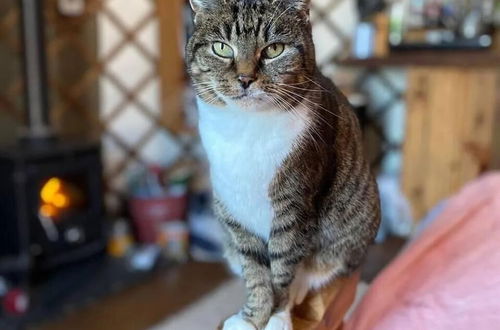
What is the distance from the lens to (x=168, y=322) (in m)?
1.52

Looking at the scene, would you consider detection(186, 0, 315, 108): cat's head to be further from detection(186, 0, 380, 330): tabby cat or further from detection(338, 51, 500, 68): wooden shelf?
detection(338, 51, 500, 68): wooden shelf

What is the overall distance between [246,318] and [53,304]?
1.14m

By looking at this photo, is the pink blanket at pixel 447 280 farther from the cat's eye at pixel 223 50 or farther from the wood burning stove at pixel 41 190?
the wood burning stove at pixel 41 190

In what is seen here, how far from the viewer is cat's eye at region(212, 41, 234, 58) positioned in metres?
0.58

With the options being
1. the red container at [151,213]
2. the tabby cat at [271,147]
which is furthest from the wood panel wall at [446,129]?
the tabby cat at [271,147]

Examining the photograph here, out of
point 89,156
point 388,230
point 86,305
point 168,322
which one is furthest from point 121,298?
point 388,230

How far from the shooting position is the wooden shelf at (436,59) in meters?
1.58

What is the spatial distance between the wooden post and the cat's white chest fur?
67.6 inches

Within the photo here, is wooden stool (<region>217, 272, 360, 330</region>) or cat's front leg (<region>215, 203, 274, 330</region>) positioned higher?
cat's front leg (<region>215, 203, 274, 330</region>)

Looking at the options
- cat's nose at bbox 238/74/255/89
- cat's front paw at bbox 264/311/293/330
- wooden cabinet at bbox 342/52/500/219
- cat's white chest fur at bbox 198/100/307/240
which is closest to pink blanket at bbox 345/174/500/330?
cat's front paw at bbox 264/311/293/330

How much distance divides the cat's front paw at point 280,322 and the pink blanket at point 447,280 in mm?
174

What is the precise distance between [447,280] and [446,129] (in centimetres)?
101

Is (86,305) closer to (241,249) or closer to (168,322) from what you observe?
(168,322)

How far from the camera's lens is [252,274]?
64 cm
